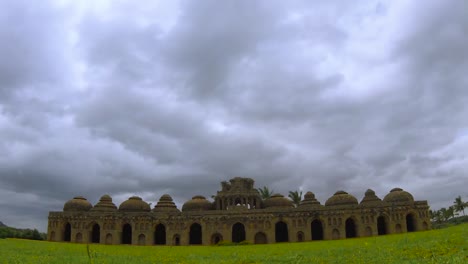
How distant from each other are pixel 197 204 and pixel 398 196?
119 ft

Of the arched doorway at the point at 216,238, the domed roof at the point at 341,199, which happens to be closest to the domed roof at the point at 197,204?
the arched doorway at the point at 216,238

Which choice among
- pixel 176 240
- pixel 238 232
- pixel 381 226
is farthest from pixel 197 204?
pixel 381 226

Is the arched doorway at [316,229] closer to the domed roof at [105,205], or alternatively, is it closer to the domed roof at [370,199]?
the domed roof at [370,199]

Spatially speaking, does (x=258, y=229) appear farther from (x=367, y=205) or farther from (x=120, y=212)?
(x=120, y=212)

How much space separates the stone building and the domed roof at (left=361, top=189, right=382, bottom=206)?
8cm

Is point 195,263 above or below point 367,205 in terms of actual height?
below

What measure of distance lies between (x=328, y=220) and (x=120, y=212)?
37.2m

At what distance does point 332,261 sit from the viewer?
869 inches

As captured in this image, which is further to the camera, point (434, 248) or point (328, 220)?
point (328, 220)

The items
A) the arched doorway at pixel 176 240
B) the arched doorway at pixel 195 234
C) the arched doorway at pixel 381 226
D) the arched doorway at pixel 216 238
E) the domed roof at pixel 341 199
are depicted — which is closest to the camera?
the arched doorway at pixel 381 226

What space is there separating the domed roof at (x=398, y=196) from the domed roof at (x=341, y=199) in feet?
18.5

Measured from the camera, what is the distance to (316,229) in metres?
69.9

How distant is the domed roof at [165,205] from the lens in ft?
235

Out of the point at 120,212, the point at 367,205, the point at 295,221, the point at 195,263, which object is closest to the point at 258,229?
the point at 295,221
